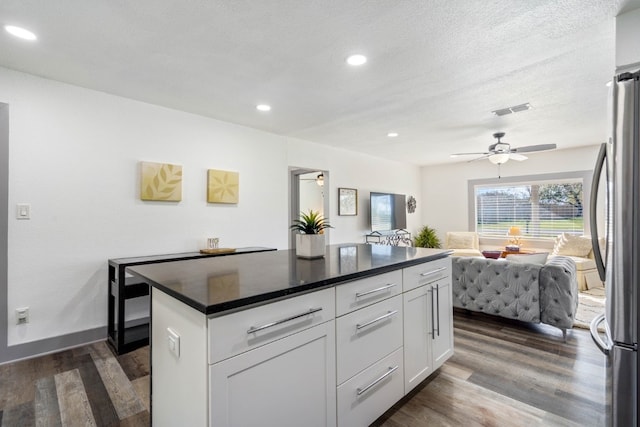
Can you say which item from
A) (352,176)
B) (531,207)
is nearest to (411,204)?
(352,176)

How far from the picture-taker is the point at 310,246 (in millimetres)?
2010

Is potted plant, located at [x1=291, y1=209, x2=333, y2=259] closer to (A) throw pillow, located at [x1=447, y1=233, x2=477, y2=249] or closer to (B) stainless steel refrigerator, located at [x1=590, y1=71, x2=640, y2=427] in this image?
(B) stainless steel refrigerator, located at [x1=590, y1=71, x2=640, y2=427]

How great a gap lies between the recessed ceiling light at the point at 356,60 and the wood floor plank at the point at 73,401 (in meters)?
2.93

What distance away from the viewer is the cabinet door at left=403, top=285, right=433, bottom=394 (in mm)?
1933

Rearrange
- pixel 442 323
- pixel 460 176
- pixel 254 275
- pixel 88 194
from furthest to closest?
pixel 460 176, pixel 88 194, pixel 442 323, pixel 254 275

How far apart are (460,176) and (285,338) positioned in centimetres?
703

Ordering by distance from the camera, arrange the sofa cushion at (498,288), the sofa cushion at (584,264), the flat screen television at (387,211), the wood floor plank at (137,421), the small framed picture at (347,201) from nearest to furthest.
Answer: the wood floor plank at (137,421) < the sofa cushion at (498,288) < the sofa cushion at (584,264) < the small framed picture at (347,201) < the flat screen television at (387,211)

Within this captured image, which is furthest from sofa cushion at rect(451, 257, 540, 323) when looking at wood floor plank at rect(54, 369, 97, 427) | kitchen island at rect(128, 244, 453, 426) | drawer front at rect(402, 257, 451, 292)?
wood floor plank at rect(54, 369, 97, 427)

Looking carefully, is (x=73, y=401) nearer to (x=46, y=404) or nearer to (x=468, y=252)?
(x=46, y=404)

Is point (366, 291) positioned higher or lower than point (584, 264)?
higher

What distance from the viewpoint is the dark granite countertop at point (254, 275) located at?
44.2 inches

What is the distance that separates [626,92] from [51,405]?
3.56 meters

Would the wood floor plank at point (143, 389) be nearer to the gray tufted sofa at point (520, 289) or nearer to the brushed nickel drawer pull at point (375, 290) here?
the brushed nickel drawer pull at point (375, 290)

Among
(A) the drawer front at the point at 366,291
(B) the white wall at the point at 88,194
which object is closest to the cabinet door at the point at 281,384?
(A) the drawer front at the point at 366,291
